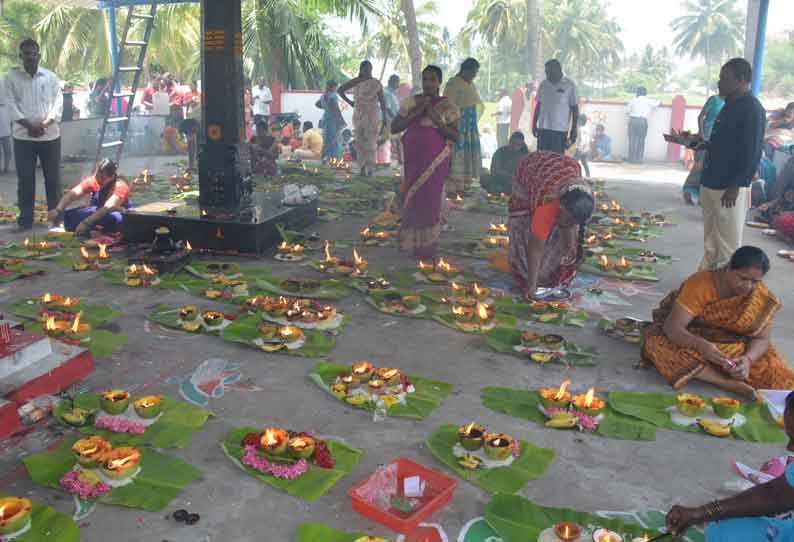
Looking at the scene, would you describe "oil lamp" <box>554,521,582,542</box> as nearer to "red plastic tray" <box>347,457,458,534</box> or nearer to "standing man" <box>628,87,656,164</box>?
"red plastic tray" <box>347,457,458,534</box>

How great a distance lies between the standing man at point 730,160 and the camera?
5.70 metres

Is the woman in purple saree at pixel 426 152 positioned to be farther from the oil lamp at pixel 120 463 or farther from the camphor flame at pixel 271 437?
the oil lamp at pixel 120 463

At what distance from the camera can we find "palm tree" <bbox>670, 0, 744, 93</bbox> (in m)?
63.0

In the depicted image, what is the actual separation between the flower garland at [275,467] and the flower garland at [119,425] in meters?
0.63

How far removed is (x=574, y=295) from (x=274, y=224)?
10.5 ft

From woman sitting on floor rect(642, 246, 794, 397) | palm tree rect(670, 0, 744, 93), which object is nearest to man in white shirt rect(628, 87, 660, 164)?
woman sitting on floor rect(642, 246, 794, 397)

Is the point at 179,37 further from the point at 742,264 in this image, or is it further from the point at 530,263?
the point at 742,264

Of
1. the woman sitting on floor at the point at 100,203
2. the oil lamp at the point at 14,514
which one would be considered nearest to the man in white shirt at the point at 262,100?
the woman sitting on floor at the point at 100,203

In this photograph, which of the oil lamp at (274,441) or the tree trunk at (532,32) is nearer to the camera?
the oil lamp at (274,441)

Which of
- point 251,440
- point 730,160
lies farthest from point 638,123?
point 251,440

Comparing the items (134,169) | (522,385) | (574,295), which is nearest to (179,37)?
(134,169)

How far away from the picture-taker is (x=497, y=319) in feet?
17.7

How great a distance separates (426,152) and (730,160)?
2694mm

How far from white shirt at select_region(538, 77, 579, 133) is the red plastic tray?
7.79 metres
